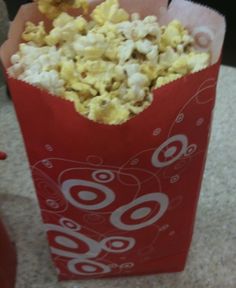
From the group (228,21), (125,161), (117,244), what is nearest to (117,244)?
(117,244)

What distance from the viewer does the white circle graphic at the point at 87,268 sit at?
85 cm

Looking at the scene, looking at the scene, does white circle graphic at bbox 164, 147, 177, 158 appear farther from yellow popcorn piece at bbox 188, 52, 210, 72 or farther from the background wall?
the background wall

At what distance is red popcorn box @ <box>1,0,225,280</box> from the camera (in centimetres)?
59

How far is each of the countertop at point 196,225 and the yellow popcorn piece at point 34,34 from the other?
463mm

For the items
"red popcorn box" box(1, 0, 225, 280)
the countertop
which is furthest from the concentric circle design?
the countertop

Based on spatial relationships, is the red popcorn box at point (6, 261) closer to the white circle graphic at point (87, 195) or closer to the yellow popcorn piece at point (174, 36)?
the white circle graphic at point (87, 195)

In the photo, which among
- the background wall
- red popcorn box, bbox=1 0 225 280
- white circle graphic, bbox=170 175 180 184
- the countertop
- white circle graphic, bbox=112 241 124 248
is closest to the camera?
red popcorn box, bbox=1 0 225 280

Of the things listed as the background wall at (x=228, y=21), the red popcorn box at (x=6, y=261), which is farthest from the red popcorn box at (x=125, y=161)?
the background wall at (x=228, y=21)

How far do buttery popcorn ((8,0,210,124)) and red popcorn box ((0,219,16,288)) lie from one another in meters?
0.36

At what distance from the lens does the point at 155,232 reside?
31.1 inches

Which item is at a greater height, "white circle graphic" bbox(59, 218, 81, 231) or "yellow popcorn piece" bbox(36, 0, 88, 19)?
"yellow popcorn piece" bbox(36, 0, 88, 19)

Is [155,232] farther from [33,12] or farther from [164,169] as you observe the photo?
[33,12]

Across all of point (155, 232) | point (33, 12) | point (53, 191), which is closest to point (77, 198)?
point (53, 191)

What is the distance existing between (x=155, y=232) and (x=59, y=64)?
1.06 feet
